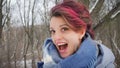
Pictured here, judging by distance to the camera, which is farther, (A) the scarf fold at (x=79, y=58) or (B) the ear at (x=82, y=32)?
(B) the ear at (x=82, y=32)

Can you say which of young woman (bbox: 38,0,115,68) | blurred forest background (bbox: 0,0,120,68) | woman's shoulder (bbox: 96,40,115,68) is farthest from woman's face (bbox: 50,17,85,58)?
blurred forest background (bbox: 0,0,120,68)

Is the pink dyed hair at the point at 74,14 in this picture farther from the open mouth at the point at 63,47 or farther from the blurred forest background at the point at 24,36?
the blurred forest background at the point at 24,36

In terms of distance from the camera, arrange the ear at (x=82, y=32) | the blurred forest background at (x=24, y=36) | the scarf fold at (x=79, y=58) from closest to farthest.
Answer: the scarf fold at (x=79, y=58), the ear at (x=82, y=32), the blurred forest background at (x=24, y=36)

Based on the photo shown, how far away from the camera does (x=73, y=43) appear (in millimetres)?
1994

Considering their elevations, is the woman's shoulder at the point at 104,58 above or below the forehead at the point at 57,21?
below

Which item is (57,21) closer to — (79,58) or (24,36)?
(79,58)

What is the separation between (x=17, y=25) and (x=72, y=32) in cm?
3496

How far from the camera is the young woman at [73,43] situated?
76.5 inches

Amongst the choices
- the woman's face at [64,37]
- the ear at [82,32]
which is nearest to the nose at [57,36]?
the woman's face at [64,37]

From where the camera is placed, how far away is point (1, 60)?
2758 cm

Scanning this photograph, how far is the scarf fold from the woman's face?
37 mm

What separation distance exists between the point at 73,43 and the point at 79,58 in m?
0.11

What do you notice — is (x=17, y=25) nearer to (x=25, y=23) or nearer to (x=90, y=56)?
(x=25, y=23)

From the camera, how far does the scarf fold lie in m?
1.93
